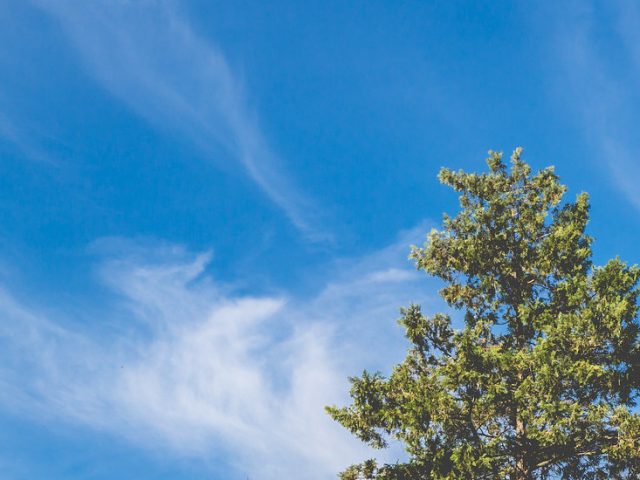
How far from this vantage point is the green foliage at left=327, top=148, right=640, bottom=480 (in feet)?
45.0

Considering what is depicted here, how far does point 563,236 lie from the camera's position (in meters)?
16.3

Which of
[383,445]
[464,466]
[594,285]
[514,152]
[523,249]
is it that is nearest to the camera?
[464,466]

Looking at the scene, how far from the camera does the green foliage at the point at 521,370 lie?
45.0ft

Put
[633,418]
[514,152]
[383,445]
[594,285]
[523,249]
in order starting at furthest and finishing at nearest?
[514,152] → [523,249] → [383,445] → [594,285] → [633,418]

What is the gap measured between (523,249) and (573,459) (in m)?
6.08

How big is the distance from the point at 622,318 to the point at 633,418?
2401mm

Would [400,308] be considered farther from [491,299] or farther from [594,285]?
[594,285]

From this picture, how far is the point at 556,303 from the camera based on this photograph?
53.3ft

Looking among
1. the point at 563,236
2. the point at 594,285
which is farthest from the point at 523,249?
the point at 594,285

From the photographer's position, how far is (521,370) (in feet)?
47.7

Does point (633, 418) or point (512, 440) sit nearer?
point (633, 418)

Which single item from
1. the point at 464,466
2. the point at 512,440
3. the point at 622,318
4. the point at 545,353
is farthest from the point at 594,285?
the point at 464,466

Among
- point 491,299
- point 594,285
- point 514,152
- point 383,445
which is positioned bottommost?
point 383,445

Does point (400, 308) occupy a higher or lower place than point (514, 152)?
lower
